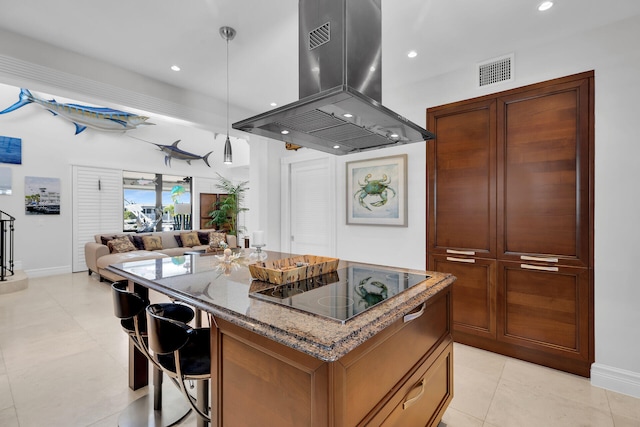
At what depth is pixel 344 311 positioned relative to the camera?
3.79 ft

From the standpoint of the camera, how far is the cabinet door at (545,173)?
7.96 feet

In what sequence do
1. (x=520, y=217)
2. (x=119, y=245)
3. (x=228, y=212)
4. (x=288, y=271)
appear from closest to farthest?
(x=288, y=271) → (x=520, y=217) → (x=119, y=245) → (x=228, y=212)

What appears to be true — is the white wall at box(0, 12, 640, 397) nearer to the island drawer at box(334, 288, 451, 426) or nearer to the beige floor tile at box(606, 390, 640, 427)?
the beige floor tile at box(606, 390, 640, 427)

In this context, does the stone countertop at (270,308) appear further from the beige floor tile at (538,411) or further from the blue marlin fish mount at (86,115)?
the blue marlin fish mount at (86,115)

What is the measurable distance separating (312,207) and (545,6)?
321 cm

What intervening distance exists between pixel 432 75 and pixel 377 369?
122 inches

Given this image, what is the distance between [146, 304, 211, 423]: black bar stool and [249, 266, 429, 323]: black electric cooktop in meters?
0.38

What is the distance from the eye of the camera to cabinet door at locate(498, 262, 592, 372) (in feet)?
7.98

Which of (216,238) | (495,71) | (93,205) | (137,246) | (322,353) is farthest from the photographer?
(216,238)

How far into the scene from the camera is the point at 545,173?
2.57 metres

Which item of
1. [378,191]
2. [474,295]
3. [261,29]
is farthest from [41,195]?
[474,295]

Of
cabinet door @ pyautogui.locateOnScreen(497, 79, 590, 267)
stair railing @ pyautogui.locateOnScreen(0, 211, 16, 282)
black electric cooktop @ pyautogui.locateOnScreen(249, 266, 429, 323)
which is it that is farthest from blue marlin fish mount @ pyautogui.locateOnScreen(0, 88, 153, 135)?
cabinet door @ pyautogui.locateOnScreen(497, 79, 590, 267)

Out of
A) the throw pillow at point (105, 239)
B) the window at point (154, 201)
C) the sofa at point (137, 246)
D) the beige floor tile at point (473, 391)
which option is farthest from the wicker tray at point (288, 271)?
the window at point (154, 201)

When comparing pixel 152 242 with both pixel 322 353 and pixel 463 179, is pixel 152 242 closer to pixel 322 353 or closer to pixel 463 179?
pixel 463 179
